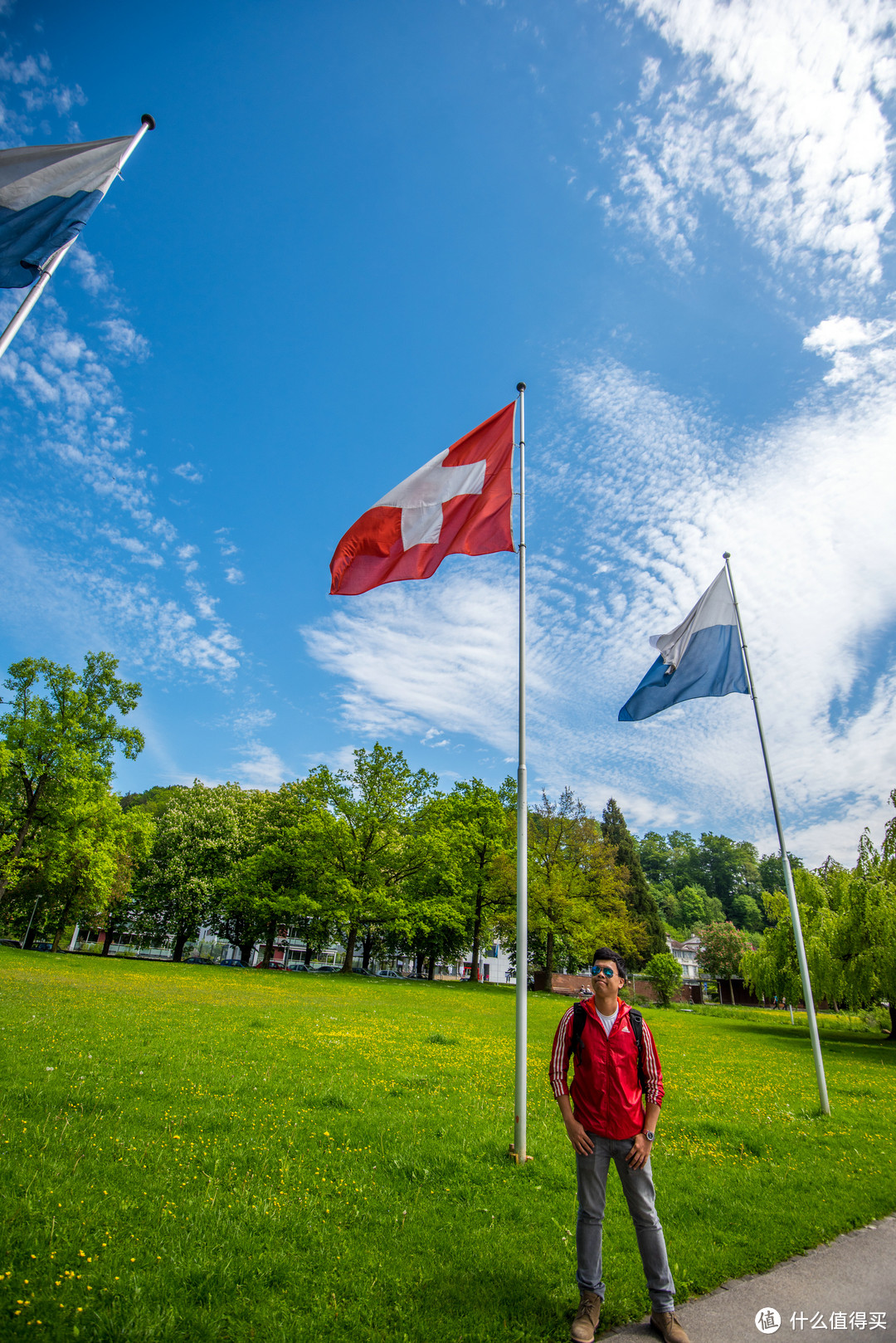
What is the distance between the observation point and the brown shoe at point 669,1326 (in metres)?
4.42

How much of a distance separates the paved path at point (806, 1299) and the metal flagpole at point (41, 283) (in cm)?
1120

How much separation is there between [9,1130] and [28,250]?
10.3m

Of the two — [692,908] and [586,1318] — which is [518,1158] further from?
[692,908]

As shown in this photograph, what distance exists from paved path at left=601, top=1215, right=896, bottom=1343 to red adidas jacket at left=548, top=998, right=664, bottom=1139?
4.26ft

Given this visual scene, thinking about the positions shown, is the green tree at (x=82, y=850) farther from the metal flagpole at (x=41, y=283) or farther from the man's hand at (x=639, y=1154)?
the man's hand at (x=639, y=1154)

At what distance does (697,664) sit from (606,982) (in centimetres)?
994

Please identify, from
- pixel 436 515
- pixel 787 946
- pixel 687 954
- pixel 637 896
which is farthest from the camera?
pixel 687 954

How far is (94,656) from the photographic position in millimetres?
41281

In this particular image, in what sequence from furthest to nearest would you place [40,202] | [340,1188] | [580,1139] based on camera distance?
[40,202]
[340,1188]
[580,1139]

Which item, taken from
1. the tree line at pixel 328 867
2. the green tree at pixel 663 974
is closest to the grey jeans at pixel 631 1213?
the tree line at pixel 328 867

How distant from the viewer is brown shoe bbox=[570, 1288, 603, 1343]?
4.40m

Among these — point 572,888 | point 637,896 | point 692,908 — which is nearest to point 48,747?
point 572,888

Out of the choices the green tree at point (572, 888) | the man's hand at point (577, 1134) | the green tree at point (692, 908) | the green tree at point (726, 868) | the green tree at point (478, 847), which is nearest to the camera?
the man's hand at point (577, 1134)

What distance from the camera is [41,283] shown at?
26.9 ft
